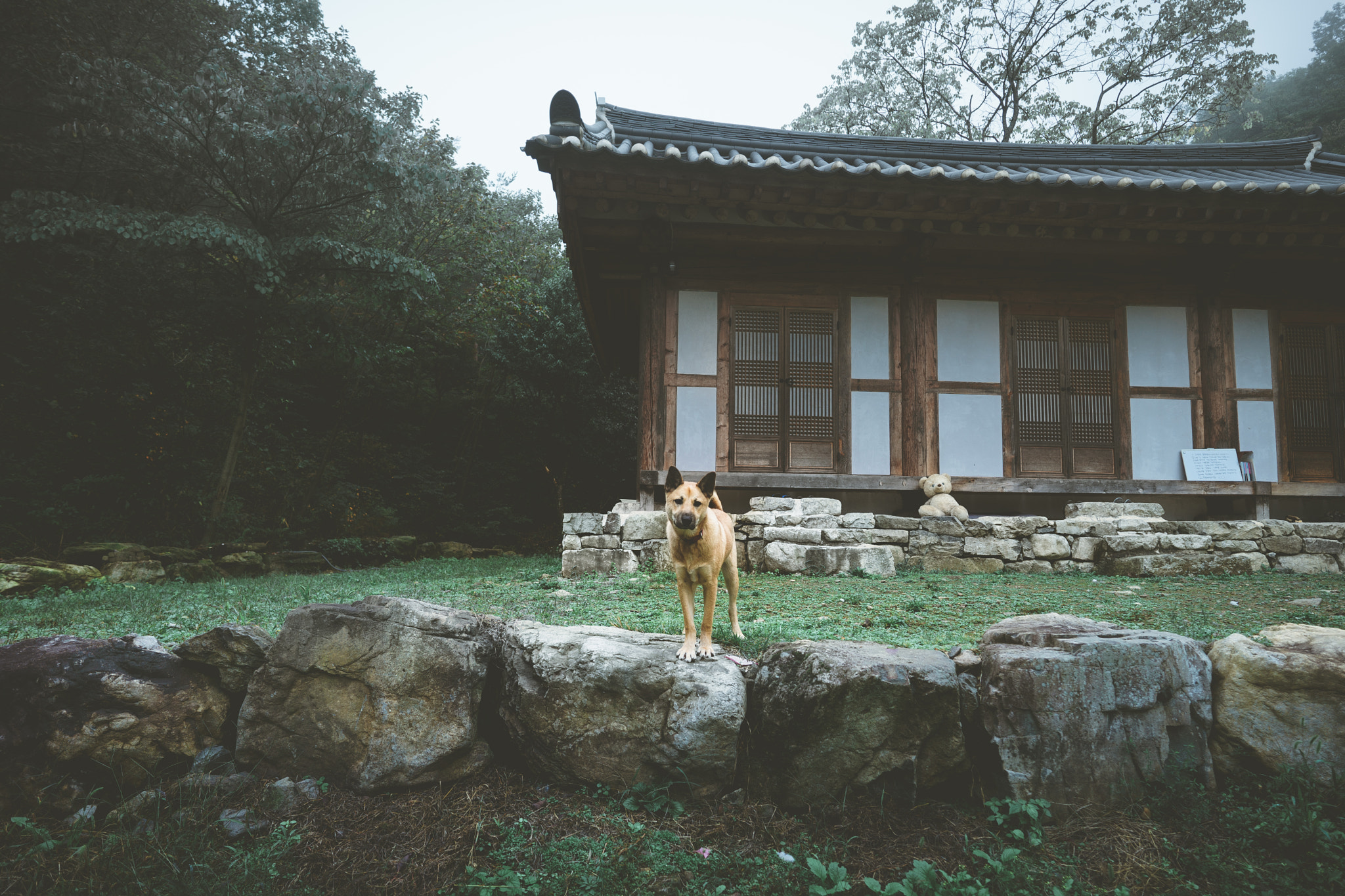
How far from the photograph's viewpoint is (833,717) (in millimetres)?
2832

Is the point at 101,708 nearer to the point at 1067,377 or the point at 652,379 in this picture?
the point at 652,379

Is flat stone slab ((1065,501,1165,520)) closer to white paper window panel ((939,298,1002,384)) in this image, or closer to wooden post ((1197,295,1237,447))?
wooden post ((1197,295,1237,447))

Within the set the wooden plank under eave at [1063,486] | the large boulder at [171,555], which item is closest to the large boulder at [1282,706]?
the wooden plank under eave at [1063,486]

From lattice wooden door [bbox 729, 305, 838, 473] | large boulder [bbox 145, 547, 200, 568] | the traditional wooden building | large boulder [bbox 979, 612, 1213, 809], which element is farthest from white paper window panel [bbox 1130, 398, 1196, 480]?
large boulder [bbox 145, 547, 200, 568]

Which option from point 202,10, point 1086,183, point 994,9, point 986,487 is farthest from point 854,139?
point 994,9

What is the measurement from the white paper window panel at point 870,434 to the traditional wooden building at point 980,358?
1.0 inches

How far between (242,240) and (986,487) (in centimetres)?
1029

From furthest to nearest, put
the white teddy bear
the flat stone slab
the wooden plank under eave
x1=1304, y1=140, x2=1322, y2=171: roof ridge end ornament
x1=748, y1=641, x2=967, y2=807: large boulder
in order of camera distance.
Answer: x1=1304, y1=140, x2=1322, y2=171: roof ridge end ornament, the wooden plank under eave, the flat stone slab, the white teddy bear, x1=748, y1=641, x2=967, y2=807: large boulder

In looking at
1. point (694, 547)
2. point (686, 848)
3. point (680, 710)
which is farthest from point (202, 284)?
point (686, 848)

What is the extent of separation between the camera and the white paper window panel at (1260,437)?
28.0 feet

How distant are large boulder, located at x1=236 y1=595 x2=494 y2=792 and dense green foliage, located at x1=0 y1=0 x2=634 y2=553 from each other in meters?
7.83

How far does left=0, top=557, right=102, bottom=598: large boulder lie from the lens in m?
6.87

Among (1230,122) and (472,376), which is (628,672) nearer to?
(472,376)

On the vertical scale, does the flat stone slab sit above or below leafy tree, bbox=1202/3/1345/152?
below
